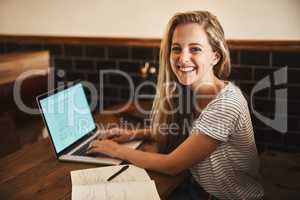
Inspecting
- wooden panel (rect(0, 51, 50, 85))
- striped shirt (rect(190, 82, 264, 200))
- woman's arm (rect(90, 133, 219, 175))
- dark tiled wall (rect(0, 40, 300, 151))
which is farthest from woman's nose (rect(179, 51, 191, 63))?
wooden panel (rect(0, 51, 50, 85))

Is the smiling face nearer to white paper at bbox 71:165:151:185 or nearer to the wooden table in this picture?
the wooden table

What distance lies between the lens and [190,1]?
90.9 inches

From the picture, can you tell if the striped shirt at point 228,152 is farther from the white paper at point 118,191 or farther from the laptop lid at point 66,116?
the laptop lid at point 66,116

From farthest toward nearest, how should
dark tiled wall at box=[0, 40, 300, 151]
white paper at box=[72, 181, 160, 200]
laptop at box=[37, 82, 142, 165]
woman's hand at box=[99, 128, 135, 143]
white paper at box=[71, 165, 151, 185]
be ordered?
1. dark tiled wall at box=[0, 40, 300, 151]
2. woman's hand at box=[99, 128, 135, 143]
3. laptop at box=[37, 82, 142, 165]
4. white paper at box=[71, 165, 151, 185]
5. white paper at box=[72, 181, 160, 200]

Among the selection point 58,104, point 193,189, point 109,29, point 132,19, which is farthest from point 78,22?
point 193,189

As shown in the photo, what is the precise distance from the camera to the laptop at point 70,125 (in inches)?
62.7

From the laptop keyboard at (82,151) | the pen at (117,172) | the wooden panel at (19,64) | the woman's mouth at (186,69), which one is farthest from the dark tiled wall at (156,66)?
the pen at (117,172)

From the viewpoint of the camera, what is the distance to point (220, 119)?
1.47m

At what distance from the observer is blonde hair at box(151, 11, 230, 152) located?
1.64 m

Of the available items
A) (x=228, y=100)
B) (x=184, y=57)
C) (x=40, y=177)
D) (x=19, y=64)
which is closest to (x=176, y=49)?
(x=184, y=57)

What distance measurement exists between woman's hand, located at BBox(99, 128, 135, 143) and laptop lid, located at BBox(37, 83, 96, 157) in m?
0.10

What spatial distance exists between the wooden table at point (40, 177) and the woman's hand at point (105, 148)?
0.30 feet

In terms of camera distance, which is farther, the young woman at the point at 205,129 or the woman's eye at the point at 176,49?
the woman's eye at the point at 176,49

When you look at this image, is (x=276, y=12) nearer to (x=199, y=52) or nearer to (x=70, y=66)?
(x=199, y=52)
